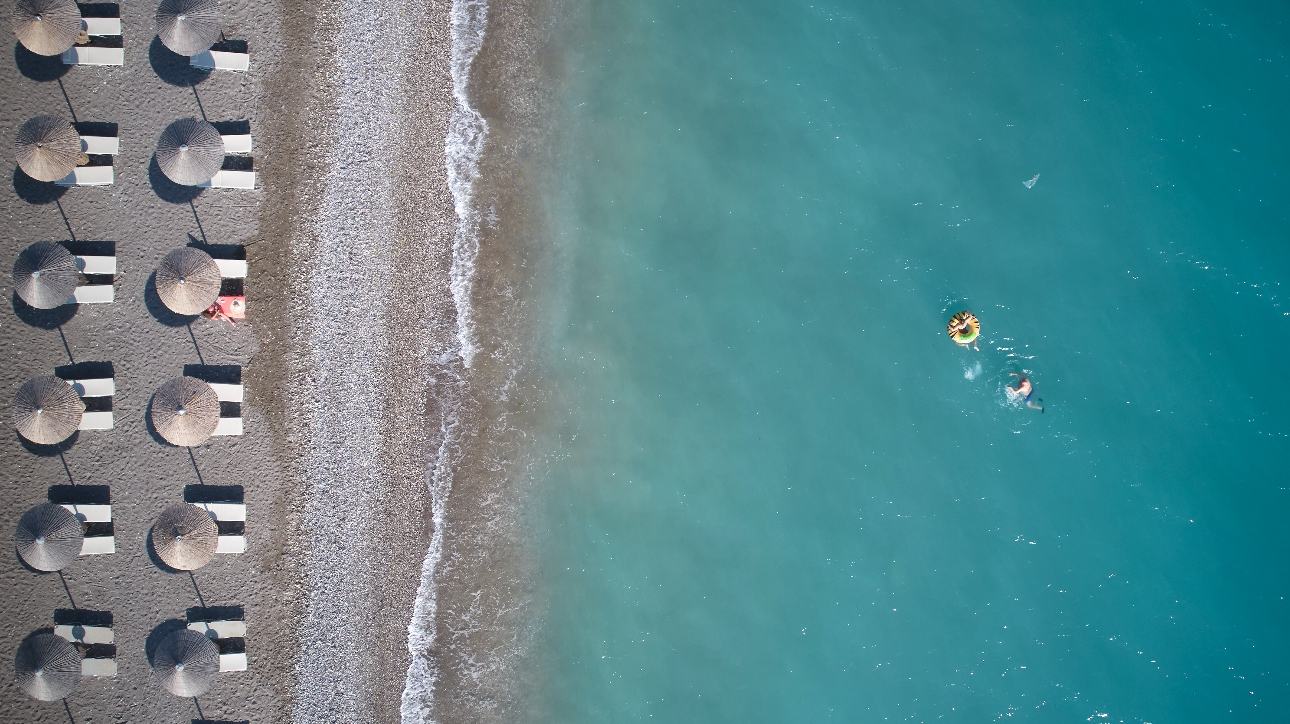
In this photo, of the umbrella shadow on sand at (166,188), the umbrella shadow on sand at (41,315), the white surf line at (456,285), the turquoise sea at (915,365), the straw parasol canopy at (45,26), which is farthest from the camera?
the turquoise sea at (915,365)

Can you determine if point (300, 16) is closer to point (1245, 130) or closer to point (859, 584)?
point (859, 584)

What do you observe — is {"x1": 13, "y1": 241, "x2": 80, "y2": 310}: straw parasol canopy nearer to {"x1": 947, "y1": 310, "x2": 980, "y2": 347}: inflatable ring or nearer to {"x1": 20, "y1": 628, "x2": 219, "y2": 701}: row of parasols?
{"x1": 20, "y1": 628, "x2": 219, "y2": 701}: row of parasols

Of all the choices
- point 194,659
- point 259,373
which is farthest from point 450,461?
point 194,659

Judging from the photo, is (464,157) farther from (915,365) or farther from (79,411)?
(915,365)

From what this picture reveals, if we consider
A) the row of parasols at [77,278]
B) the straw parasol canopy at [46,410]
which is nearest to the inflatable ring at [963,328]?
the row of parasols at [77,278]

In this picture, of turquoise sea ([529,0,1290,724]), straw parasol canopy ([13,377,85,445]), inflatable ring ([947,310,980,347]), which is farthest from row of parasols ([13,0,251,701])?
inflatable ring ([947,310,980,347])

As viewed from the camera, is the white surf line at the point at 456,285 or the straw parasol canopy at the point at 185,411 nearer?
the straw parasol canopy at the point at 185,411

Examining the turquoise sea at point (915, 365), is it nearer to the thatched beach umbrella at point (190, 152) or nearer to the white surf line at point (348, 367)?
the white surf line at point (348, 367)
